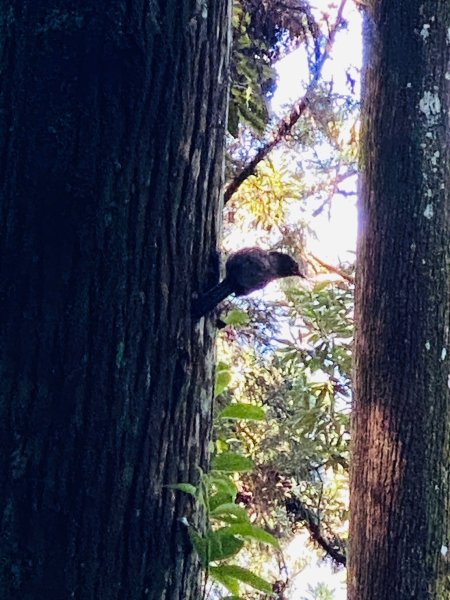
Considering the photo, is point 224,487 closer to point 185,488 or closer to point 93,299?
point 185,488

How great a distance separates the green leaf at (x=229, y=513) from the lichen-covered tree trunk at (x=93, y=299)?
0.12m

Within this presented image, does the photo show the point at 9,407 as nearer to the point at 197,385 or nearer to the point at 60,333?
the point at 60,333

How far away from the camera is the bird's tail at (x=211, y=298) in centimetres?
104

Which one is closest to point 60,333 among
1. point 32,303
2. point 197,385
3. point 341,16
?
point 32,303

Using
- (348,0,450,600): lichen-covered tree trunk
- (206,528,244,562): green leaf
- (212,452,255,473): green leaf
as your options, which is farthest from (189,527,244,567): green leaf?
(348,0,450,600): lichen-covered tree trunk

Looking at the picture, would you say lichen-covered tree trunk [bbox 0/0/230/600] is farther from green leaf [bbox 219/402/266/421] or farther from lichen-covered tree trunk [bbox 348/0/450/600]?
lichen-covered tree trunk [bbox 348/0/450/600]

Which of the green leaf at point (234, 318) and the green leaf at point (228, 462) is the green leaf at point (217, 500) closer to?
the green leaf at point (228, 462)

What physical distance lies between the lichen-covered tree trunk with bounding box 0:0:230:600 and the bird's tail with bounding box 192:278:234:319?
24 mm

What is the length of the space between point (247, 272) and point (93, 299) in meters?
0.19

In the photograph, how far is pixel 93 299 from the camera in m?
0.97

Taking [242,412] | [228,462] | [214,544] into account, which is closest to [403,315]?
[242,412]

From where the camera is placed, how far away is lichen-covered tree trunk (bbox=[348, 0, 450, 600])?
262 centimetres

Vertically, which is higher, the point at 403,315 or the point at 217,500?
the point at 403,315

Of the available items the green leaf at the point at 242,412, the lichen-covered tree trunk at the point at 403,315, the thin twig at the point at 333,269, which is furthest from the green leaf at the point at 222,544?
the thin twig at the point at 333,269
